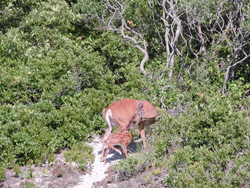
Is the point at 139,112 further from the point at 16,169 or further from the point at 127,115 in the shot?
the point at 16,169

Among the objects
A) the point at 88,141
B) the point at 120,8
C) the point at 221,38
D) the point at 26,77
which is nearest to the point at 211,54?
the point at 221,38

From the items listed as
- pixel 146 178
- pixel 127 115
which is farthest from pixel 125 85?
pixel 146 178

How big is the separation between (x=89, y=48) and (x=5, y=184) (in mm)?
7287

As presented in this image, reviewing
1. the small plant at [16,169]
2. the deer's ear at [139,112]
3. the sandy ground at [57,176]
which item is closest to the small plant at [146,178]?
the sandy ground at [57,176]

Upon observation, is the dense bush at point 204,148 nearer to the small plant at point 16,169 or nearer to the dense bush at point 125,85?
the dense bush at point 125,85

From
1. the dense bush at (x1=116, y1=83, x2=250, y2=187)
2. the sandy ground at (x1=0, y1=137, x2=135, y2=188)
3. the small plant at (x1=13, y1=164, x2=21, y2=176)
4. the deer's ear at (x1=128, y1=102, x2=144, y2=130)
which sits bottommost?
the sandy ground at (x1=0, y1=137, x2=135, y2=188)

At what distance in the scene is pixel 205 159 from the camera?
711 centimetres

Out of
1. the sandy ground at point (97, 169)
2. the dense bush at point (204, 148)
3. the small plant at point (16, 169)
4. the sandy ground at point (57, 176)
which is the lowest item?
the sandy ground at point (97, 169)

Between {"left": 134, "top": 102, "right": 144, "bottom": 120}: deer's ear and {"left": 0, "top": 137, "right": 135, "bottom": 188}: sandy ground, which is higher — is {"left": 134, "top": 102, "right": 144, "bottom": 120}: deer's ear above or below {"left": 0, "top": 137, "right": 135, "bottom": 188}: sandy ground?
above

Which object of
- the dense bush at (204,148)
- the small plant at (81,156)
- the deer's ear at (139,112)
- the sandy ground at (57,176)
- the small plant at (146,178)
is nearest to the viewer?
the dense bush at (204,148)

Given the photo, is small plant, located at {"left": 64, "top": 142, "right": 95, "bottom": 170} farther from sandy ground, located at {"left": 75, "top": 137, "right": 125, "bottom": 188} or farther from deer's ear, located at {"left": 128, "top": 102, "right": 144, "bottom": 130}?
deer's ear, located at {"left": 128, "top": 102, "right": 144, "bottom": 130}

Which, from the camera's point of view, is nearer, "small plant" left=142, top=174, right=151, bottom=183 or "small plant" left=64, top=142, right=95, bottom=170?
"small plant" left=142, top=174, right=151, bottom=183

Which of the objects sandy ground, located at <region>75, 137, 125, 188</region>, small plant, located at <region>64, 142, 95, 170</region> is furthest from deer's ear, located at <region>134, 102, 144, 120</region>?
small plant, located at <region>64, 142, 95, 170</region>

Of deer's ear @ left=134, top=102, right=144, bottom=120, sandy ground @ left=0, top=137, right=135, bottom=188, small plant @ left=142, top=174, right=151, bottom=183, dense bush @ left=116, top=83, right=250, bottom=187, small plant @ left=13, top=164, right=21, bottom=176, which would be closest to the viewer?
dense bush @ left=116, top=83, right=250, bottom=187
